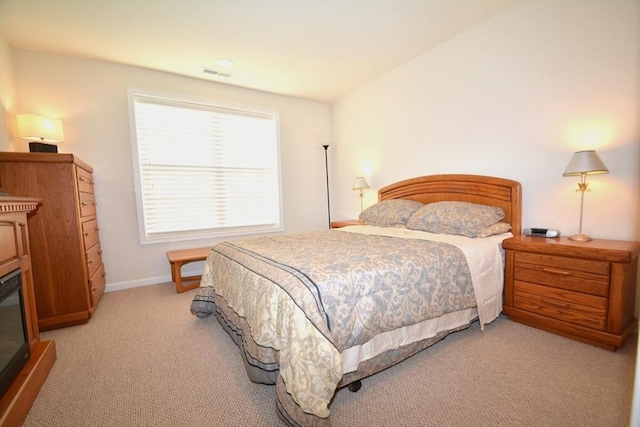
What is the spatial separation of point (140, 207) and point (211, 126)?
1.39 m

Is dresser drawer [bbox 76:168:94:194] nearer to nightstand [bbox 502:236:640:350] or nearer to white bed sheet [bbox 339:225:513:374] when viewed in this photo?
white bed sheet [bbox 339:225:513:374]

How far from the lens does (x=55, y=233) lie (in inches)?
87.8

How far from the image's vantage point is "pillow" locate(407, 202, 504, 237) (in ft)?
7.63

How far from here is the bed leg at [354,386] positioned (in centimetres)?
147

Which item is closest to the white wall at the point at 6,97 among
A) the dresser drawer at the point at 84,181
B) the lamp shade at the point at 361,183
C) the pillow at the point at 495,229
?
the dresser drawer at the point at 84,181

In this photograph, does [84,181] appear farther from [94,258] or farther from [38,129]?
[94,258]

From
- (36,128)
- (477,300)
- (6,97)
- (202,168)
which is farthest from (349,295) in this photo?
(6,97)

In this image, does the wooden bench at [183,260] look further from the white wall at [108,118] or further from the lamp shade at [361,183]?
the lamp shade at [361,183]

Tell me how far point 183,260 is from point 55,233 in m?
1.09

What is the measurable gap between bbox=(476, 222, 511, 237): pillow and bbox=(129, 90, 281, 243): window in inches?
113

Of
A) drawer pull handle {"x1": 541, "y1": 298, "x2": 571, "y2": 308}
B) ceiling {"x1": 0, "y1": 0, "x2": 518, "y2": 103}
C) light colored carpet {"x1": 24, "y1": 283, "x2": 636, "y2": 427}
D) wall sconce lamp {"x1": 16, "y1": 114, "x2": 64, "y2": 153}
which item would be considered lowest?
light colored carpet {"x1": 24, "y1": 283, "x2": 636, "y2": 427}

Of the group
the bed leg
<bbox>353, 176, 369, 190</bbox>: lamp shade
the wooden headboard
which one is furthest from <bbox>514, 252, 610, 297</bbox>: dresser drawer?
<bbox>353, 176, 369, 190</bbox>: lamp shade

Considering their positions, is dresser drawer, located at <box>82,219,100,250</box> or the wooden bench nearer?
dresser drawer, located at <box>82,219,100,250</box>

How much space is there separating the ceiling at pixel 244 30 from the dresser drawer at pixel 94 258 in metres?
2.03
